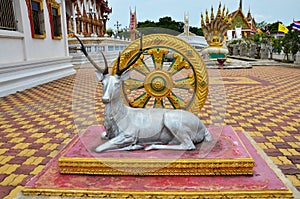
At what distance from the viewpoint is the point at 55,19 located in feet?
32.3

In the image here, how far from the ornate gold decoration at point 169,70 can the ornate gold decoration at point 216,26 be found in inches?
472

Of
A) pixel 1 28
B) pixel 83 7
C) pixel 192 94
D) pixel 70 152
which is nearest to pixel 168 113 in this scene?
pixel 192 94

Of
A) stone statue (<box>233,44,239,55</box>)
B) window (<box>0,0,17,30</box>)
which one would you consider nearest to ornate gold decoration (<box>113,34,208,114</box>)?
window (<box>0,0,17,30</box>)

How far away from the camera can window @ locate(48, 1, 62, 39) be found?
9.40m

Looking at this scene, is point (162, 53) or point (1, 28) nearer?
point (162, 53)

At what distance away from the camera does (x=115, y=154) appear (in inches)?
86.0

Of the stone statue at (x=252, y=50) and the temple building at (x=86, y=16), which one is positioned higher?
the temple building at (x=86, y=16)

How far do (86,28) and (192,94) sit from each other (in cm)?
2172

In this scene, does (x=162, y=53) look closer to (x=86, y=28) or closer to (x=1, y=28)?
(x=1, y=28)

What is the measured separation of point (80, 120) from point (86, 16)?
20.9 m

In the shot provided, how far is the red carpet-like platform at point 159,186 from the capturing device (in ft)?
6.34

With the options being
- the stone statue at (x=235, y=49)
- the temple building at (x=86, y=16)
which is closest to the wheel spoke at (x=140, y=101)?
the temple building at (x=86, y=16)

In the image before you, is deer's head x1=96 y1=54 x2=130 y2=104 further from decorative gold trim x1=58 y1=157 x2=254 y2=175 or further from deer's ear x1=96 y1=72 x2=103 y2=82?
decorative gold trim x1=58 y1=157 x2=254 y2=175

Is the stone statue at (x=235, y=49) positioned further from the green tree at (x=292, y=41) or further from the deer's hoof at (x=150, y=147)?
the deer's hoof at (x=150, y=147)
